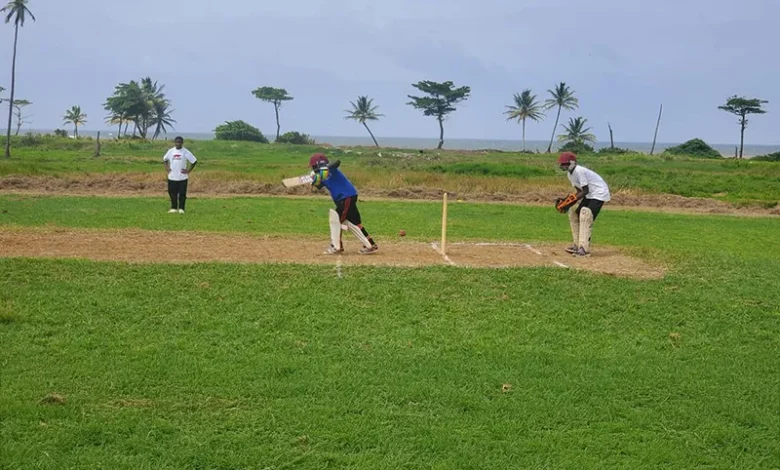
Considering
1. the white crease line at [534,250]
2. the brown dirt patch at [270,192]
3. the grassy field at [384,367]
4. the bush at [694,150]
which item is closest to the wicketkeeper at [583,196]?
the white crease line at [534,250]

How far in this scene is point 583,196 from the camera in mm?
12648

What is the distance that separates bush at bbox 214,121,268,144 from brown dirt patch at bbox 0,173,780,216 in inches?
2540

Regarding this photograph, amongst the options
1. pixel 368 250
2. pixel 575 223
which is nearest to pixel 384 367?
pixel 368 250

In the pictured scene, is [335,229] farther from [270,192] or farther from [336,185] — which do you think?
[270,192]

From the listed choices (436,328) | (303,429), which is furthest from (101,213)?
(303,429)

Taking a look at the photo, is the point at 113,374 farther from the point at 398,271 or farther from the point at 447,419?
the point at 398,271

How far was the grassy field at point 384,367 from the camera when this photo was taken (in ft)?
18.0

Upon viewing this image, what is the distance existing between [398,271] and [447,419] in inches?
188

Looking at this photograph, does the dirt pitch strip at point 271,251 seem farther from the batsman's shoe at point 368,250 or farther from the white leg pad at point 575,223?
the white leg pad at point 575,223

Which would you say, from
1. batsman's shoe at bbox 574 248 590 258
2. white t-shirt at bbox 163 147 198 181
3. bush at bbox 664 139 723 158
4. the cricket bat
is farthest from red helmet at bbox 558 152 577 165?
bush at bbox 664 139 723 158

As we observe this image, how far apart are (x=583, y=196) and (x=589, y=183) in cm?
22

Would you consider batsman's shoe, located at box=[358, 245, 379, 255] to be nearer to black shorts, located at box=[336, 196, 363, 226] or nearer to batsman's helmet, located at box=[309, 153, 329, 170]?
black shorts, located at box=[336, 196, 363, 226]

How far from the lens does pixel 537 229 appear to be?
58.1 feet

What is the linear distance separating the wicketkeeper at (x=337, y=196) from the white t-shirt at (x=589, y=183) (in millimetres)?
3315
